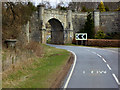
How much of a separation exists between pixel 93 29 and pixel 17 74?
40.0m

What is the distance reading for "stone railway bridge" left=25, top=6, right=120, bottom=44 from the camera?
46969mm

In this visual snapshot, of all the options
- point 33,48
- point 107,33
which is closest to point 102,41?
point 107,33

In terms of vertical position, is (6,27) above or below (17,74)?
above

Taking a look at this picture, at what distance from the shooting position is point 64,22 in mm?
52250

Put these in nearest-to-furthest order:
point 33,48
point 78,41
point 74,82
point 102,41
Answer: point 74,82 < point 33,48 < point 102,41 < point 78,41

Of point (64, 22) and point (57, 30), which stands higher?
point (64, 22)

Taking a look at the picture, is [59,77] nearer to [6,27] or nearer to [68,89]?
[68,89]

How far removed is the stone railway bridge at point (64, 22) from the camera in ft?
154

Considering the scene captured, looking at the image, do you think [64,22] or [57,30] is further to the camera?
[57,30]

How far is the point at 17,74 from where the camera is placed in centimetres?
1288

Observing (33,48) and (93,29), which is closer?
Answer: (33,48)

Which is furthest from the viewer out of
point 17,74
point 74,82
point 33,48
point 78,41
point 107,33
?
point 107,33

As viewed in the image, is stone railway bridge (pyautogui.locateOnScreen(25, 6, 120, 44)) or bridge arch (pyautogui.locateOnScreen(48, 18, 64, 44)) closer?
stone railway bridge (pyautogui.locateOnScreen(25, 6, 120, 44))

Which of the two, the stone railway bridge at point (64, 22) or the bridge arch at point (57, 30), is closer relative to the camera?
the stone railway bridge at point (64, 22)
